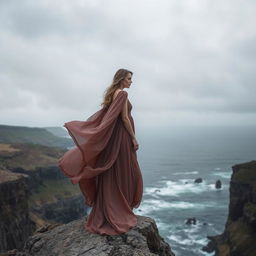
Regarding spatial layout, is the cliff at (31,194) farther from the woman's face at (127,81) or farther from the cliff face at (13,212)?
the woman's face at (127,81)

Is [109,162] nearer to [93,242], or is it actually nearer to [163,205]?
[93,242]

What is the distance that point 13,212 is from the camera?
171 feet

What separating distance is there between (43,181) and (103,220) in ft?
311

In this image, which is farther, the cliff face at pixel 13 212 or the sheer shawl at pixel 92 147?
the cliff face at pixel 13 212

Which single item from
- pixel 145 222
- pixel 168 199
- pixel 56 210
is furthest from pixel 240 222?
pixel 145 222

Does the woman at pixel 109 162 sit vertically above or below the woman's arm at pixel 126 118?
below

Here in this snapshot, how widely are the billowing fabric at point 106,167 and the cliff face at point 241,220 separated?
45386mm

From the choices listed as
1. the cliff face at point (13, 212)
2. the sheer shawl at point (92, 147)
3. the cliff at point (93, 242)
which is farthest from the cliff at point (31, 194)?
the sheer shawl at point (92, 147)

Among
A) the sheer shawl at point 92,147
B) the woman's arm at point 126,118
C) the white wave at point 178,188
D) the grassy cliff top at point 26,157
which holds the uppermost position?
the woman's arm at point 126,118

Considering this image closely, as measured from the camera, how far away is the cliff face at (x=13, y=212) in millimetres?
48050

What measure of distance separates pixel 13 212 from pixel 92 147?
46966mm

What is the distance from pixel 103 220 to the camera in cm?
1002

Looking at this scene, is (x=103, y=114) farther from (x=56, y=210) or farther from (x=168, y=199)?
(x=168, y=199)

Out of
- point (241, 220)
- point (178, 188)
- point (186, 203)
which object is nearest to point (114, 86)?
point (241, 220)
